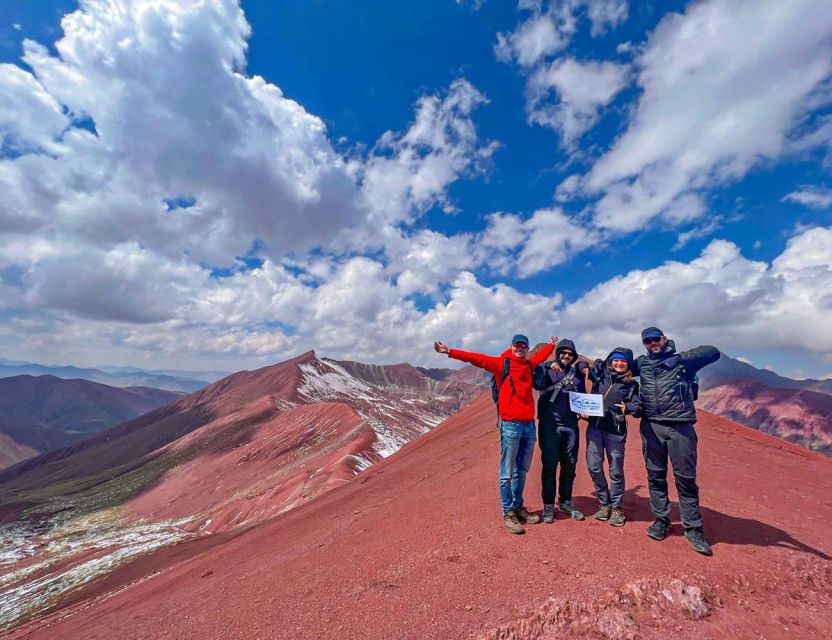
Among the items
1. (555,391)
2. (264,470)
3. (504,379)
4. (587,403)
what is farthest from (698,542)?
(264,470)

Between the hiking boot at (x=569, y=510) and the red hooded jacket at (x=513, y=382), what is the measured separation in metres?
1.63

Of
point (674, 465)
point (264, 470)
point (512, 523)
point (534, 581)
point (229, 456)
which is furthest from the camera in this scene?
point (229, 456)

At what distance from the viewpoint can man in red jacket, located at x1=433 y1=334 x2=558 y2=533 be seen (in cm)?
594

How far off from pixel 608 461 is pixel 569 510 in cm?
106

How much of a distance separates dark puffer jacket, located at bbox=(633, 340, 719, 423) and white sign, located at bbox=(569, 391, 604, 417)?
56 centimetres

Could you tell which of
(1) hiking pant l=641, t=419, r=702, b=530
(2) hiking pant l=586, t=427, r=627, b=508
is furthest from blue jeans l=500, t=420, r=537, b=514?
(1) hiking pant l=641, t=419, r=702, b=530

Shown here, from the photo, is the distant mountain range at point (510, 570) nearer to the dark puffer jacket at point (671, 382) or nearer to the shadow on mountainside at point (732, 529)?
the shadow on mountainside at point (732, 529)

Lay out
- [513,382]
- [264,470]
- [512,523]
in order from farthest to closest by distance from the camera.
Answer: [264,470] < [513,382] < [512,523]

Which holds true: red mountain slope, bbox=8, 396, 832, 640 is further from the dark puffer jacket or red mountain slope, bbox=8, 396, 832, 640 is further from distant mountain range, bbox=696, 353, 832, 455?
distant mountain range, bbox=696, 353, 832, 455

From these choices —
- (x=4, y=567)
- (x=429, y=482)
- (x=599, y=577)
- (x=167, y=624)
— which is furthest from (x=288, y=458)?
(x=599, y=577)

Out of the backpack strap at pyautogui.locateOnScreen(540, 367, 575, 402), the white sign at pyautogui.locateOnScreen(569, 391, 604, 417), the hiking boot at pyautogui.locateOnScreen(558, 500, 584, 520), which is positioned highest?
the backpack strap at pyautogui.locateOnScreen(540, 367, 575, 402)

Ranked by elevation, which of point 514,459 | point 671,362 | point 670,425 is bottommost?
point 514,459

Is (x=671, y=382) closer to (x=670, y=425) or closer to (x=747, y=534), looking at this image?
(x=670, y=425)

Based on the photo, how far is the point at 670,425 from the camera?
17.4 ft
